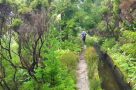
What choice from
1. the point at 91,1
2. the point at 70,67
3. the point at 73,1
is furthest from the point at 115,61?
the point at 91,1

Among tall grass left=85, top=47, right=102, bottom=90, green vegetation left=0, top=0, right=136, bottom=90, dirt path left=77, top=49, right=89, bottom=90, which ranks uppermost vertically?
green vegetation left=0, top=0, right=136, bottom=90

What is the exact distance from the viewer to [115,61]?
18281 millimetres

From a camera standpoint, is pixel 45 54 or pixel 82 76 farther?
pixel 82 76

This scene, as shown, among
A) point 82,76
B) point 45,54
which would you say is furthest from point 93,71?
point 45,54

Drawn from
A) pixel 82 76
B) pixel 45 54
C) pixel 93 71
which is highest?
pixel 45 54

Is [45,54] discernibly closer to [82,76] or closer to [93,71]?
[93,71]

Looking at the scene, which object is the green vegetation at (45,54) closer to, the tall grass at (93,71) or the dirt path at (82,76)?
the tall grass at (93,71)

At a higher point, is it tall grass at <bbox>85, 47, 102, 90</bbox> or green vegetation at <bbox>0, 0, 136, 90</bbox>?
green vegetation at <bbox>0, 0, 136, 90</bbox>

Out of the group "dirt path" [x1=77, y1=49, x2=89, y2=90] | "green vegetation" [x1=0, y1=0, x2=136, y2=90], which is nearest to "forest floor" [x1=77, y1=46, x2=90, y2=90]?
"dirt path" [x1=77, y1=49, x2=89, y2=90]

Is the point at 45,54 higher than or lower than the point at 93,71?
higher

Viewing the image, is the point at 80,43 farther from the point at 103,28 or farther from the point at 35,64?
the point at 35,64

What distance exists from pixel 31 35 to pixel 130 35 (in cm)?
516

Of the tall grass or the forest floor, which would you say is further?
the forest floor

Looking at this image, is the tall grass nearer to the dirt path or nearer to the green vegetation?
the green vegetation
